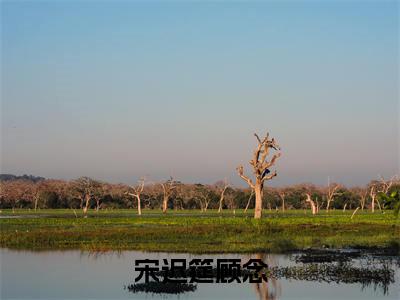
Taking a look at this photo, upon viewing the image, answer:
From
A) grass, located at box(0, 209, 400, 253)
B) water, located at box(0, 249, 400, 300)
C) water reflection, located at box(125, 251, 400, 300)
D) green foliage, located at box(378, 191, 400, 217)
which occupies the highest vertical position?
green foliage, located at box(378, 191, 400, 217)

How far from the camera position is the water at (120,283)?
18.2 metres

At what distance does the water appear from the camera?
18.2 m

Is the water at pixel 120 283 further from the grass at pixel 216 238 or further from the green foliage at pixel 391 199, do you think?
the green foliage at pixel 391 199

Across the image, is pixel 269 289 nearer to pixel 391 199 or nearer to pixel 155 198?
pixel 391 199

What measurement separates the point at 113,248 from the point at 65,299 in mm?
12487

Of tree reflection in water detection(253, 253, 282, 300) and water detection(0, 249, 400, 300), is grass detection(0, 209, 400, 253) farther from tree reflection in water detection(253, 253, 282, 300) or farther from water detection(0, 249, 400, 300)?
tree reflection in water detection(253, 253, 282, 300)

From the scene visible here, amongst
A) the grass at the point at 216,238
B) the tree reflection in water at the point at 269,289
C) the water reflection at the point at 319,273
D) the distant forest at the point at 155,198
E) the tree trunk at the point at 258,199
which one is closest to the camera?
the tree reflection in water at the point at 269,289

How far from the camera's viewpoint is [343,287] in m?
19.3

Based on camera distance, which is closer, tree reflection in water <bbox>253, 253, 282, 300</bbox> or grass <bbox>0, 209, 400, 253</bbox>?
tree reflection in water <bbox>253, 253, 282, 300</bbox>

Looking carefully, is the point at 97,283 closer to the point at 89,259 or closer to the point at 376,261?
the point at 89,259

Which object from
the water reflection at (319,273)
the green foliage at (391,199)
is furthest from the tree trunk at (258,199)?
the green foliage at (391,199)

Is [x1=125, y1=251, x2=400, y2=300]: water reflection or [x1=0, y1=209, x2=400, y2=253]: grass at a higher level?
[x1=0, y1=209, x2=400, y2=253]: grass

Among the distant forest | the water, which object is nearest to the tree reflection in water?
the water

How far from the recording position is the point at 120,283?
2062 cm
